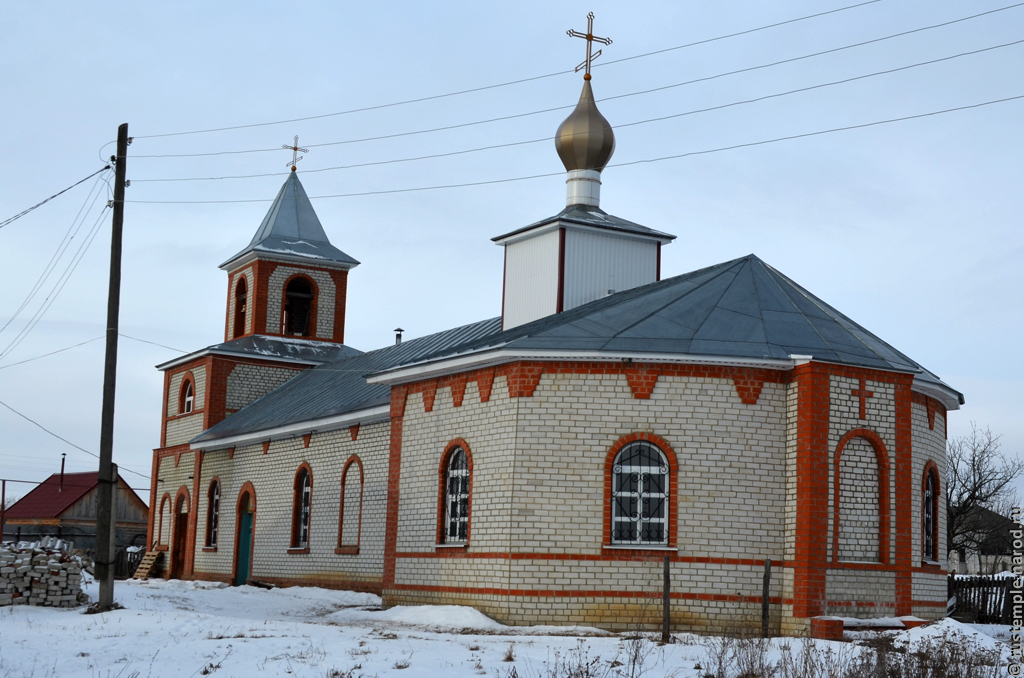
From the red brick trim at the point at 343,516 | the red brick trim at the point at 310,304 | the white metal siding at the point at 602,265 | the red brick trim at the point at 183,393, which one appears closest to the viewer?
the white metal siding at the point at 602,265

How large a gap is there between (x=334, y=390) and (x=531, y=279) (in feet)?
21.6

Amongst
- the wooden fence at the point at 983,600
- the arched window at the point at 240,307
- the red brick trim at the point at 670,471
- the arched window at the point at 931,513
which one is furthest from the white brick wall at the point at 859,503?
the arched window at the point at 240,307

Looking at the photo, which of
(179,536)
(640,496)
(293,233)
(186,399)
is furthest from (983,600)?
(186,399)

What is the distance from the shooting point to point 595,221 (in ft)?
72.2

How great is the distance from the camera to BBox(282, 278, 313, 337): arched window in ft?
109

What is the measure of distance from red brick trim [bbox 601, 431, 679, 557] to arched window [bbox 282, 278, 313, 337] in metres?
18.1

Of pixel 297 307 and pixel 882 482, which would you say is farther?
pixel 297 307

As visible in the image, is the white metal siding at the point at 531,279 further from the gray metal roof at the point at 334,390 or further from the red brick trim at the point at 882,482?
the red brick trim at the point at 882,482

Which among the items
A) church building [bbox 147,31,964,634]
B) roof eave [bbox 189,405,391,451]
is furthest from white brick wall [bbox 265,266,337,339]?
church building [bbox 147,31,964,634]

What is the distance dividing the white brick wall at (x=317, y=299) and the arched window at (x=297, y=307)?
0.72 feet

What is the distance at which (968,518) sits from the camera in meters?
38.8

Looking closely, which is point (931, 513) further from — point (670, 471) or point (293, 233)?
point (293, 233)

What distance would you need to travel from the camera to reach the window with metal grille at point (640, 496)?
16656mm

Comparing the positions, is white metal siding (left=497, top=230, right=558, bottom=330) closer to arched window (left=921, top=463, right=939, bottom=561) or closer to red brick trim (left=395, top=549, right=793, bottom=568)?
red brick trim (left=395, top=549, right=793, bottom=568)
